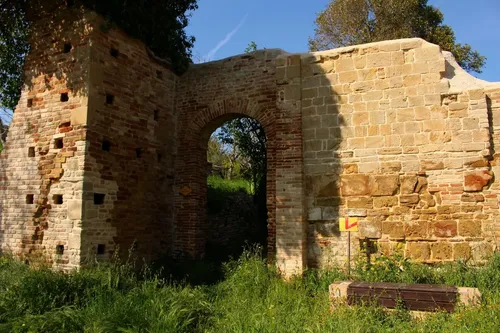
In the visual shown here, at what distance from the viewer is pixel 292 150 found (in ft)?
26.4

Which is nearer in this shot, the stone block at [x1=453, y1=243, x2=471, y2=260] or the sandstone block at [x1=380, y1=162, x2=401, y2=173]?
the stone block at [x1=453, y1=243, x2=471, y2=260]

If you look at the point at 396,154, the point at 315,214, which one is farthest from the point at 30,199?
the point at 396,154

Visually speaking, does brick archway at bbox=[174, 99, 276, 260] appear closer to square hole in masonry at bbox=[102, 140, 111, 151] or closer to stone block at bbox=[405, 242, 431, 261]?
square hole in masonry at bbox=[102, 140, 111, 151]

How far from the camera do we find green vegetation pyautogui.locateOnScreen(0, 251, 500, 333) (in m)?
4.79

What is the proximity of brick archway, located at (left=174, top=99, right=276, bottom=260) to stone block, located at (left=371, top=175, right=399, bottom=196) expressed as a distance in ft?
9.28

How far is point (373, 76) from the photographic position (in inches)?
302

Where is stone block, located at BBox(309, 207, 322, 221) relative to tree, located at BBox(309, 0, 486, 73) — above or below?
below

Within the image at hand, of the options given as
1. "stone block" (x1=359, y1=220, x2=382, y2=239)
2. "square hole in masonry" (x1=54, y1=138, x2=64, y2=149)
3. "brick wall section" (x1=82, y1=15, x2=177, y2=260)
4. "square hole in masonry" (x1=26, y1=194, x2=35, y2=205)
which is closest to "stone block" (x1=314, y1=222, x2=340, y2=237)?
"stone block" (x1=359, y1=220, x2=382, y2=239)

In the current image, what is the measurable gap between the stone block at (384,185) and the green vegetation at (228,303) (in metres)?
1.21

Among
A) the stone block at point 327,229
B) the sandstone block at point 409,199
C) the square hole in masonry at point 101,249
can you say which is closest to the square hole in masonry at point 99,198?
the square hole in masonry at point 101,249

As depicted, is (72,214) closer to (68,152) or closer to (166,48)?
(68,152)

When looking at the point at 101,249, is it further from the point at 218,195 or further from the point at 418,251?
the point at 418,251

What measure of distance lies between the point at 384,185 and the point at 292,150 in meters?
1.90

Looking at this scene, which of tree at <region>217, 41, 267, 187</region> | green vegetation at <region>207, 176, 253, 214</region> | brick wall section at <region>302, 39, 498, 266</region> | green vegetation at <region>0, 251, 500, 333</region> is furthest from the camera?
tree at <region>217, 41, 267, 187</region>
